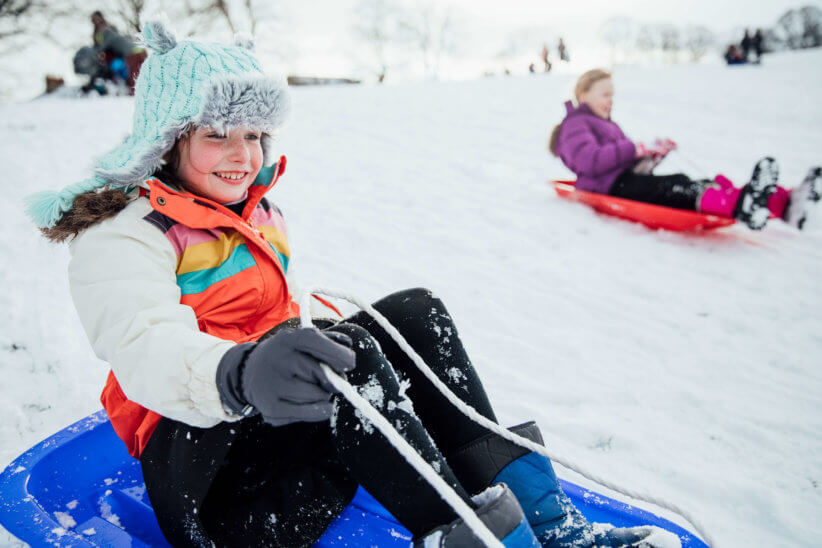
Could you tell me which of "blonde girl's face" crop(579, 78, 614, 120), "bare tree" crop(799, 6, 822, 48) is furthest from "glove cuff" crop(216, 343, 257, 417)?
"bare tree" crop(799, 6, 822, 48)

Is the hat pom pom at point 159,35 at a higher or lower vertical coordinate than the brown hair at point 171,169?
higher

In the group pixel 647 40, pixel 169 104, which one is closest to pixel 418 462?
pixel 169 104

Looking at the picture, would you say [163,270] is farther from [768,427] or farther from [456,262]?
[456,262]

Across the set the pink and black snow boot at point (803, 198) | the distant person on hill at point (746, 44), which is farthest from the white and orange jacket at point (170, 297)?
the distant person on hill at point (746, 44)

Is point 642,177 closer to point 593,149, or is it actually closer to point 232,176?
point 593,149

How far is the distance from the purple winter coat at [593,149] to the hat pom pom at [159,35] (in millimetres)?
3398

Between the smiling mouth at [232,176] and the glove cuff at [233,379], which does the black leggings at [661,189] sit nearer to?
the smiling mouth at [232,176]

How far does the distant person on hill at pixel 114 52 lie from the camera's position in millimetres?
10148

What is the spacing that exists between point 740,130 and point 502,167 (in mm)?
3371

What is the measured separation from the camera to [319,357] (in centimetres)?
92

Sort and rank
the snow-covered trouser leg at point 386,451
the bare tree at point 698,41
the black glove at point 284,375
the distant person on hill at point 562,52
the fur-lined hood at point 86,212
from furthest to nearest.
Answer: the bare tree at point 698,41
the distant person on hill at point 562,52
the fur-lined hood at point 86,212
the snow-covered trouser leg at point 386,451
the black glove at point 284,375

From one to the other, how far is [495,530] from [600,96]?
3.90 meters

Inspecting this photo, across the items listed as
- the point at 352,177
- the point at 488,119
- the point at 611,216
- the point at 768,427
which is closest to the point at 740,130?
the point at 488,119

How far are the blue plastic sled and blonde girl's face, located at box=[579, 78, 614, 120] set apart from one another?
11.3ft
